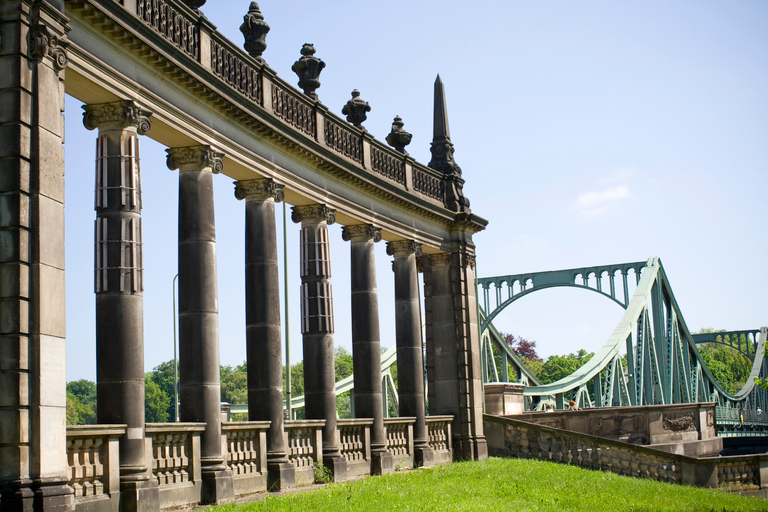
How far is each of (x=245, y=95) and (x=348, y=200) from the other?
20.9 ft

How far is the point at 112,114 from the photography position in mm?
18281

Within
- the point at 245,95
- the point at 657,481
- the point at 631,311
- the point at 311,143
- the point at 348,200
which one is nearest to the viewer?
the point at 245,95

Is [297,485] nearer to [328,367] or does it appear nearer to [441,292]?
[328,367]

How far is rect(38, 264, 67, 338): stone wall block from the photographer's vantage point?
48.4 feet

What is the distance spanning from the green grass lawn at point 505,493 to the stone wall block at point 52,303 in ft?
16.7

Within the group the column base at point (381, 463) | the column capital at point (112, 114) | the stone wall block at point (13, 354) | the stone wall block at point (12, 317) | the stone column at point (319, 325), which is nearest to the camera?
the stone wall block at point (13, 354)

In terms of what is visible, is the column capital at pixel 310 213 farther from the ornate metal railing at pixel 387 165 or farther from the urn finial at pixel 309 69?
the ornate metal railing at pixel 387 165

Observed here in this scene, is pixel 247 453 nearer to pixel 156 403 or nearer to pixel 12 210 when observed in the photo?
pixel 12 210

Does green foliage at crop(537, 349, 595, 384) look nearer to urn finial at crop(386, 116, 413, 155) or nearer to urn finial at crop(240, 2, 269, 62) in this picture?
urn finial at crop(386, 116, 413, 155)

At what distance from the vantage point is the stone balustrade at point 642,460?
108ft

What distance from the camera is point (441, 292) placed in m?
35.4

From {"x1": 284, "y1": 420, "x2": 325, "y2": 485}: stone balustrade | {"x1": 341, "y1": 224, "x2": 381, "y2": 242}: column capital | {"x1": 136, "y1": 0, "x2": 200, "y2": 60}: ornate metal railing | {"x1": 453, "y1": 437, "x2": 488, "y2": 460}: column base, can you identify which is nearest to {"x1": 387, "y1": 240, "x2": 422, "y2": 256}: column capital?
{"x1": 341, "y1": 224, "x2": 381, "y2": 242}: column capital

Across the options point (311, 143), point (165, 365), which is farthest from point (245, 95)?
point (165, 365)

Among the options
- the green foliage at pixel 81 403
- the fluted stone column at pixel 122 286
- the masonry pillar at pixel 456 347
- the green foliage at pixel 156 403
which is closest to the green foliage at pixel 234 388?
the green foliage at pixel 156 403
